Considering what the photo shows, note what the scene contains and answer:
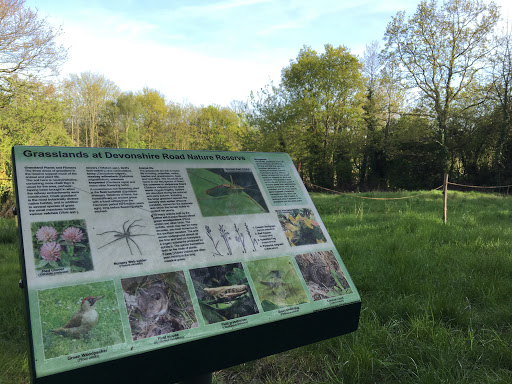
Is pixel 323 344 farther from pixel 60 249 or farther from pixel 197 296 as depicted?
pixel 60 249

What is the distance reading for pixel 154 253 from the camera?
1.70 metres

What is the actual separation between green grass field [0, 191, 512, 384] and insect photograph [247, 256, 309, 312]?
2.70ft

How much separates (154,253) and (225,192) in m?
0.61

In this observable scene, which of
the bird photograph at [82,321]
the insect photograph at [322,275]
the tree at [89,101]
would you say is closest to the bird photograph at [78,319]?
the bird photograph at [82,321]

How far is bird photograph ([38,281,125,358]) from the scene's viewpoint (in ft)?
4.52

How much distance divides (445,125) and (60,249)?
79.4ft

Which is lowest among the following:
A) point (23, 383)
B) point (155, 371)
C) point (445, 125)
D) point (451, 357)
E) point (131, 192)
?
point (451, 357)

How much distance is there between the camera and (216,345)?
5.40 ft

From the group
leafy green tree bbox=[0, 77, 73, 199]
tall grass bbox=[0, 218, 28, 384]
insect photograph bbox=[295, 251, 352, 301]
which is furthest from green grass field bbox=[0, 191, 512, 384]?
leafy green tree bbox=[0, 77, 73, 199]

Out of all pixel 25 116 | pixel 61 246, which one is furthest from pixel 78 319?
pixel 25 116

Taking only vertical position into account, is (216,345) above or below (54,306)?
below

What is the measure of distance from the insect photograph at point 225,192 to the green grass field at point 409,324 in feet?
4.01

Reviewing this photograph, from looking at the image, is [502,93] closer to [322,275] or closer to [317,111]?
[317,111]

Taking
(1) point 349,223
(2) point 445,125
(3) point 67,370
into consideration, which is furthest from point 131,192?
(2) point 445,125
